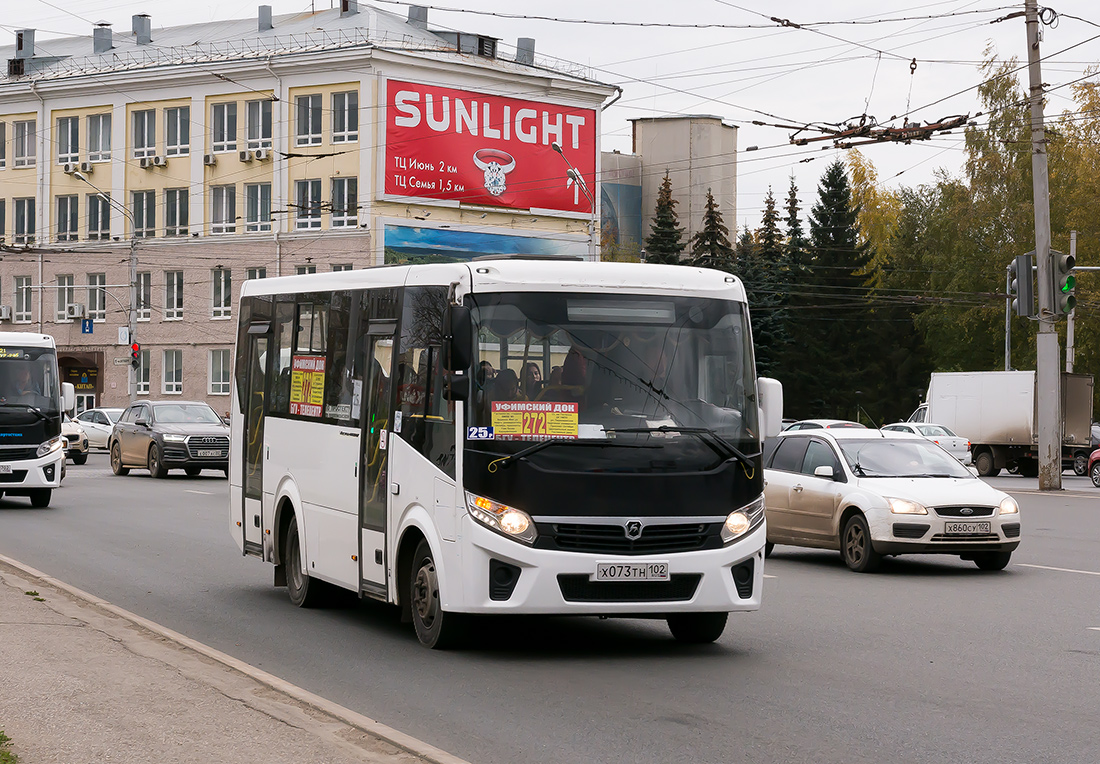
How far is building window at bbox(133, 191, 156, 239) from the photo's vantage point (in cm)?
7081

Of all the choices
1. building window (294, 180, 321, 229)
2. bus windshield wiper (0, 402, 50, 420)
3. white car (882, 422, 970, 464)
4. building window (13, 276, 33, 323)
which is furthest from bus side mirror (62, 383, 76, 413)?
building window (13, 276, 33, 323)

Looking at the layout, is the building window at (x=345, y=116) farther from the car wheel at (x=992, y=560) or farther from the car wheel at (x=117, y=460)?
the car wheel at (x=992, y=560)

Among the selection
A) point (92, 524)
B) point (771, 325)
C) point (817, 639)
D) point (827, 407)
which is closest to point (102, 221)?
point (771, 325)

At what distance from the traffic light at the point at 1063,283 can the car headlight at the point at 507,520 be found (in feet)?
75.9

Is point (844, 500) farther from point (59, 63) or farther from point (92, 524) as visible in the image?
point (59, 63)

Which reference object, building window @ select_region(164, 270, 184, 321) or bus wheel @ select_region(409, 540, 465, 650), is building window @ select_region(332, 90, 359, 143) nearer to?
building window @ select_region(164, 270, 184, 321)

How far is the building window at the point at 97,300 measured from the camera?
73.2 m

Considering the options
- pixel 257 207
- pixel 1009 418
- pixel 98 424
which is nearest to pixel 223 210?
pixel 257 207

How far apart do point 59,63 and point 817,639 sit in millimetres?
73317

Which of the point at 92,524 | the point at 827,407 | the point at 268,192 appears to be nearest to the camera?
the point at 92,524

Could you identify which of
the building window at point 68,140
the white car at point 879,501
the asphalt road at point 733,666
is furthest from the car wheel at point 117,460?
the building window at point 68,140

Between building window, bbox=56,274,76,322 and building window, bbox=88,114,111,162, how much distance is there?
234 inches

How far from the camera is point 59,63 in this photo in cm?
7738

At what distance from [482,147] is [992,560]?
51614mm
